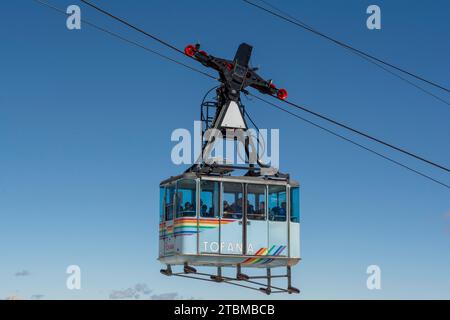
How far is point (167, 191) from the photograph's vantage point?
151 ft

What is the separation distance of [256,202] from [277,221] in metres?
1.32

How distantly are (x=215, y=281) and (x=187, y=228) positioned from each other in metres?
3.46

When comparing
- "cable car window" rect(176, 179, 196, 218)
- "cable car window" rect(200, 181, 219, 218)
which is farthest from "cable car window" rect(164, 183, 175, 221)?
"cable car window" rect(200, 181, 219, 218)

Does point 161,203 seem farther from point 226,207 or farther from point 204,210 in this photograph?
point 226,207

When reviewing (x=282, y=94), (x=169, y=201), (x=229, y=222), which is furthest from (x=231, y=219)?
(x=282, y=94)

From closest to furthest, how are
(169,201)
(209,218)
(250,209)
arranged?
(209,218) < (250,209) < (169,201)

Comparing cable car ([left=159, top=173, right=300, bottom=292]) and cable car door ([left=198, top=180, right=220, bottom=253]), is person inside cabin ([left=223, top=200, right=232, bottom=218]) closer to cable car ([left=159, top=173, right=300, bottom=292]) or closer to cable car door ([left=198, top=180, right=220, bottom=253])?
cable car ([left=159, top=173, right=300, bottom=292])

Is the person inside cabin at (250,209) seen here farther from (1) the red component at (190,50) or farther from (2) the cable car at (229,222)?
(1) the red component at (190,50)

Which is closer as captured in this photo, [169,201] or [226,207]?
[226,207]

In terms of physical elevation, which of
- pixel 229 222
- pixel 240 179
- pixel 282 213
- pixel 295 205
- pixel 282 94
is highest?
pixel 282 94

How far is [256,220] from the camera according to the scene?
45.2 m
